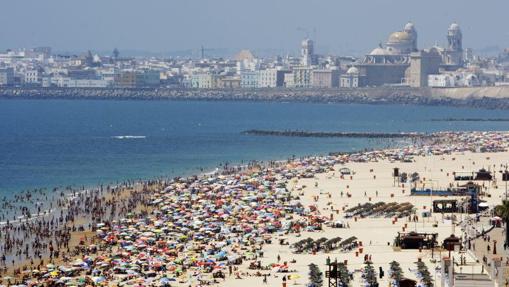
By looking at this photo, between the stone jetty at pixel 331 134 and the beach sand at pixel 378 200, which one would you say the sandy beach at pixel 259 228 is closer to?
the beach sand at pixel 378 200

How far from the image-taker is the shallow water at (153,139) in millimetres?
71000

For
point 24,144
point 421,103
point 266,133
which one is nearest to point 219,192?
point 24,144

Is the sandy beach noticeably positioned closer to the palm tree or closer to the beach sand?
the beach sand

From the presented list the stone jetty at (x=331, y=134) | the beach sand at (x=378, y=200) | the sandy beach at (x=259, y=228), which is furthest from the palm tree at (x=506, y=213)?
the stone jetty at (x=331, y=134)

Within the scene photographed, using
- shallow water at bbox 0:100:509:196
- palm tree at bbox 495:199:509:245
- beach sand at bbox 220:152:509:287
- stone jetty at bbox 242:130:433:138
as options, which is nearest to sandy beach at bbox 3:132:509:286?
beach sand at bbox 220:152:509:287

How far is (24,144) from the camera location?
96062mm

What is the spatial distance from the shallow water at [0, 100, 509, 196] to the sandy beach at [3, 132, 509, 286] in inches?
334

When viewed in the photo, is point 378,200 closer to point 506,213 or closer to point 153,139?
point 506,213

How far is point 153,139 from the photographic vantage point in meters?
102

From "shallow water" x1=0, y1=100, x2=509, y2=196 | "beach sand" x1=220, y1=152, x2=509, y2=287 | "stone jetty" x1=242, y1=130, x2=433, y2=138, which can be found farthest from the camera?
"stone jetty" x1=242, y1=130, x2=433, y2=138

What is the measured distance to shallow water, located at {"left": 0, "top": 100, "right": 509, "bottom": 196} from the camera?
7100cm

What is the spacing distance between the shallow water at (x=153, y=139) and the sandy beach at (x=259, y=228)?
8491mm

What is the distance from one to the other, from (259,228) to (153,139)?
195 feet

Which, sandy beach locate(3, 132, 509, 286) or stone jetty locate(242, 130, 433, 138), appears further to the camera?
stone jetty locate(242, 130, 433, 138)
